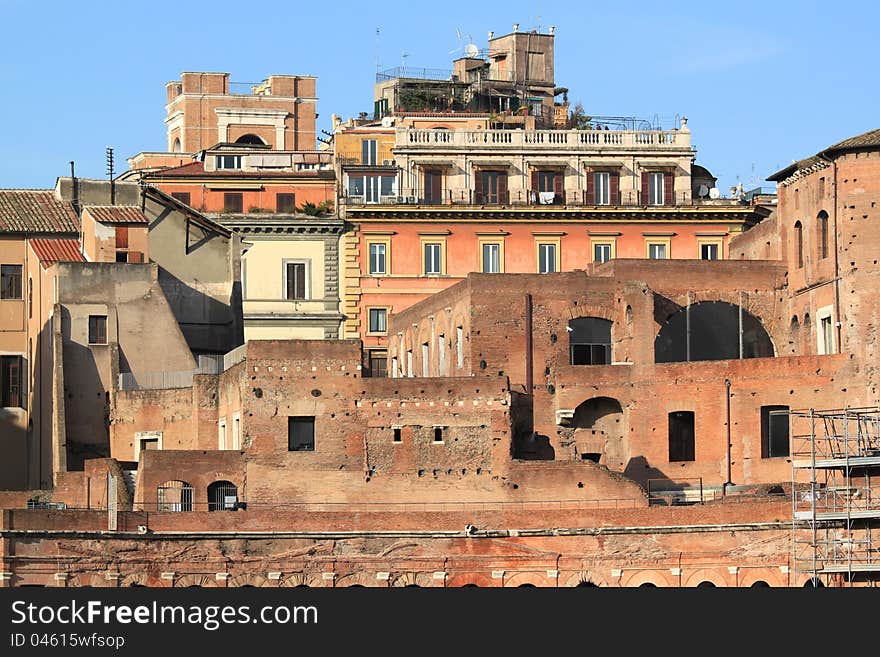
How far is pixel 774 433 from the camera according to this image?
7456 cm

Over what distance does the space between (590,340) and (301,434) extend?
10.0 m

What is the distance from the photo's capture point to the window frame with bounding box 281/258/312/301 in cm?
9106

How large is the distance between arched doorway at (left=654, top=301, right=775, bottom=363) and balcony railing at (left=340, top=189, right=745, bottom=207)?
477 inches

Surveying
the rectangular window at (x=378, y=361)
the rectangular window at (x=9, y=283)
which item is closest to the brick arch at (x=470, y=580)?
the rectangular window at (x=9, y=283)

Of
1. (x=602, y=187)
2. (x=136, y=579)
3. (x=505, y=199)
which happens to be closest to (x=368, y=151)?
(x=505, y=199)

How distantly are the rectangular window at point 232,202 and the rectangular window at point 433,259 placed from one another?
664 centimetres

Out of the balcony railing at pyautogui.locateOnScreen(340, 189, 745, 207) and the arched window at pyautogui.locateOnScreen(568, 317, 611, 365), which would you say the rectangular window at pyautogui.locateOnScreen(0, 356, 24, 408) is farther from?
the arched window at pyautogui.locateOnScreen(568, 317, 611, 365)

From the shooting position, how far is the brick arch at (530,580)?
7075 cm

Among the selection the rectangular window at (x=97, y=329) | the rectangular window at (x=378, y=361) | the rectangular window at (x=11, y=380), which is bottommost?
the rectangular window at (x=11, y=380)

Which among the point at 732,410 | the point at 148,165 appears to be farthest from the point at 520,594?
the point at 148,165

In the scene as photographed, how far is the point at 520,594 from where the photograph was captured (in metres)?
57.3

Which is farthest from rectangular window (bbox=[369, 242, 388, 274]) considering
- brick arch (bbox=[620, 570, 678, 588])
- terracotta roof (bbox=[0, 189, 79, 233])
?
brick arch (bbox=[620, 570, 678, 588])

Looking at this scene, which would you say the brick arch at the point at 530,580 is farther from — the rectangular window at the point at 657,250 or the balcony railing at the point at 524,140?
the balcony railing at the point at 524,140

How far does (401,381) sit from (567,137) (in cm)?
2255
